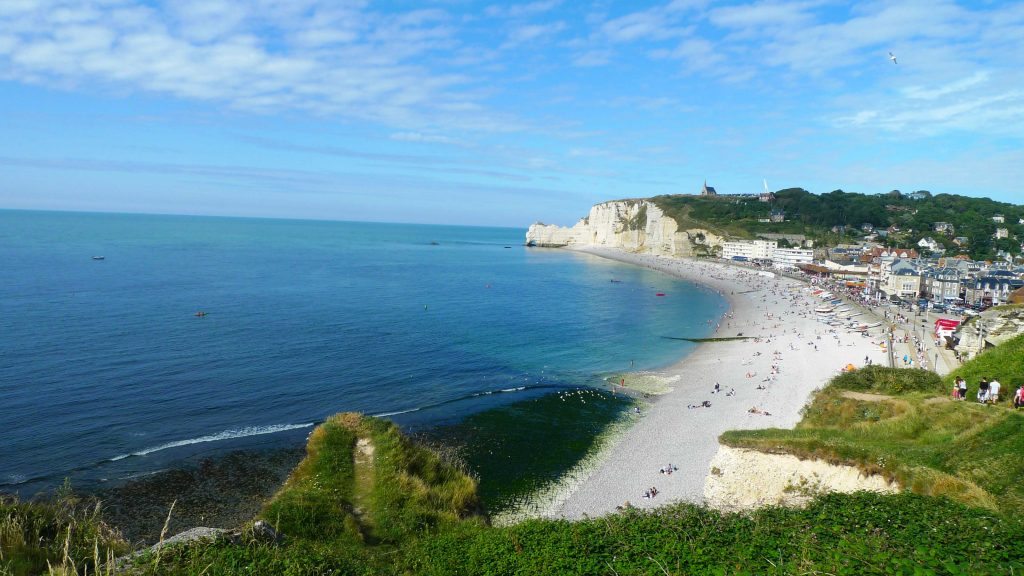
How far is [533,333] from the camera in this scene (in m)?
55.4

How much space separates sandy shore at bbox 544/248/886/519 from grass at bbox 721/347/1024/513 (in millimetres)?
5459

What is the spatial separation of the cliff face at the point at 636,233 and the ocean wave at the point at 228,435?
130 m

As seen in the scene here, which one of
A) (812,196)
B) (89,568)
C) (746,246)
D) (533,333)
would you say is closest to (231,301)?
(533,333)

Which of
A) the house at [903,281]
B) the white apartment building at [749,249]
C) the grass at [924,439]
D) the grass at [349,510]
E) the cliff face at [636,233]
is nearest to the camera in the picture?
the grass at [349,510]

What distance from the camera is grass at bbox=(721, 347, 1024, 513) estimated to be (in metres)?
12.7

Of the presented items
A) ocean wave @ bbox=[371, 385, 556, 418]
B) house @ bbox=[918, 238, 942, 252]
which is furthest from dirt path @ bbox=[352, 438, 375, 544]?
house @ bbox=[918, 238, 942, 252]

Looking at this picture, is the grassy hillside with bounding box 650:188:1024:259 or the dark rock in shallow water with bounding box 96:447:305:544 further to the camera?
the grassy hillside with bounding box 650:188:1024:259

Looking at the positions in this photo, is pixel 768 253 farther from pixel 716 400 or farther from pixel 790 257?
pixel 716 400

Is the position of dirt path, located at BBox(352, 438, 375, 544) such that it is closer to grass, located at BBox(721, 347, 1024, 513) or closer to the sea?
the sea

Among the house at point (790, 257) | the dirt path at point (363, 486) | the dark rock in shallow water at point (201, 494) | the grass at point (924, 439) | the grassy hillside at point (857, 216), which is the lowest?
the dark rock in shallow water at point (201, 494)

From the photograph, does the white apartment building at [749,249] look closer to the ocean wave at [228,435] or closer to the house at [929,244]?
the house at [929,244]

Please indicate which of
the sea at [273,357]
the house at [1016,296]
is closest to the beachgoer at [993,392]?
the sea at [273,357]

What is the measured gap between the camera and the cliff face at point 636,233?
14562cm

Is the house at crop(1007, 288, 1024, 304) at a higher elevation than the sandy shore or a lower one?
higher
